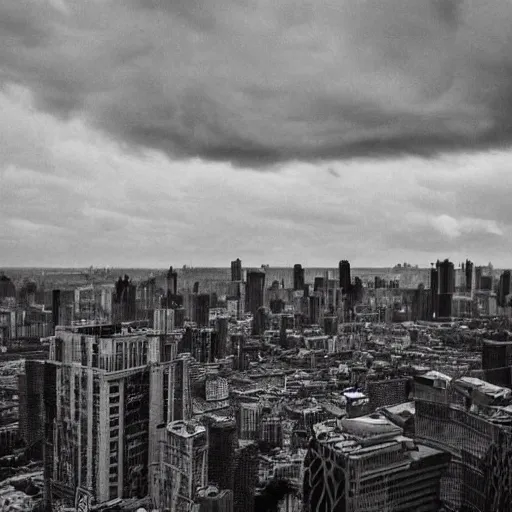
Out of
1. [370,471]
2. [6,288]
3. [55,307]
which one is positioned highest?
[6,288]

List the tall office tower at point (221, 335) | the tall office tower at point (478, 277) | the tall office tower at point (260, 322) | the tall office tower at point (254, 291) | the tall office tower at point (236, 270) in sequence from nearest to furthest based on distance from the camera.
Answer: the tall office tower at point (236, 270)
the tall office tower at point (478, 277)
the tall office tower at point (254, 291)
the tall office tower at point (221, 335)
the tall office tower at point (260, 322)

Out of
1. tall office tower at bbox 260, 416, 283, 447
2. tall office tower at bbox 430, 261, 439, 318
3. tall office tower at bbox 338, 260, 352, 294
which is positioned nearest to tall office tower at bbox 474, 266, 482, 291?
tall office tower at bbox 430, 261, 439, 318

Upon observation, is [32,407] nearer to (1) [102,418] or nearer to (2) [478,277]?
(1) [102,418]

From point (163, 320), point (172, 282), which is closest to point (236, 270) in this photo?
point (172, 282)

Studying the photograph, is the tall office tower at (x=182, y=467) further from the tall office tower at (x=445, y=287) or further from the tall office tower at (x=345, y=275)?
the tall office tower at (x=445, y=287)

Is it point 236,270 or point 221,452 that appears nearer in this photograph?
point 221,452

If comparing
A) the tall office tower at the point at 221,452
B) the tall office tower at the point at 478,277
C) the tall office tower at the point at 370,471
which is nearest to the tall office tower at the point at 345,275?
the tall office tower at the point at 478,277
